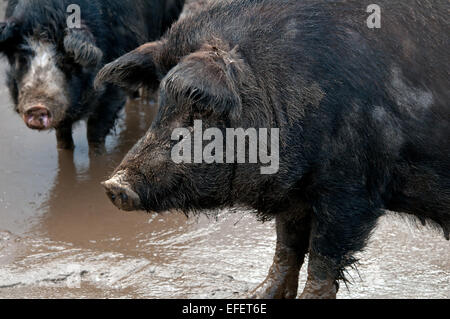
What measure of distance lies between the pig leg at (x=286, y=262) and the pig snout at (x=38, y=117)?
2414 mm

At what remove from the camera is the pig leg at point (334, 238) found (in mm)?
3910

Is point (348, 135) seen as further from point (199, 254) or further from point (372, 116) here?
point (199, 254)

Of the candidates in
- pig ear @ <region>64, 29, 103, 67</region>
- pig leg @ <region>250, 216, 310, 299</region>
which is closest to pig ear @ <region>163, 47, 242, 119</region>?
pig leg @ <region>250, 216, 310, 299</region>

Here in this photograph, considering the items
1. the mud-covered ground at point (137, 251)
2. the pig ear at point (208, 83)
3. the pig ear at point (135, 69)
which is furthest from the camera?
the mud-covered ground at point (137, 251)

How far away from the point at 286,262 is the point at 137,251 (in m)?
1.09

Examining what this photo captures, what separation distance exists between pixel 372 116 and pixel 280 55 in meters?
0.54

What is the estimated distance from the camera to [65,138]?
6641 mm

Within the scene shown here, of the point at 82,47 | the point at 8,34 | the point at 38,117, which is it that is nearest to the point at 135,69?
the point at 82,47

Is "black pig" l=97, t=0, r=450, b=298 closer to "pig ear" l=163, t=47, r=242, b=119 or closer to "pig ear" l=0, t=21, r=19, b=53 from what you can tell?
"pig ear" l=163, t=47, r=242, b=119

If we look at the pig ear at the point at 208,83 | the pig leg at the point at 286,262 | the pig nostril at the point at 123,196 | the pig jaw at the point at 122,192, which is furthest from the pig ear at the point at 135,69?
the pig leg at the point at 286,262

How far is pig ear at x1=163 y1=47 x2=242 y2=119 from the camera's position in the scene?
3539 millimetres

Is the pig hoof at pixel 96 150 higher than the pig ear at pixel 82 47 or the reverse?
the reverse

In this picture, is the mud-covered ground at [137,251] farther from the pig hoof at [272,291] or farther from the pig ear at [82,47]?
the pig ear at [82,47]
